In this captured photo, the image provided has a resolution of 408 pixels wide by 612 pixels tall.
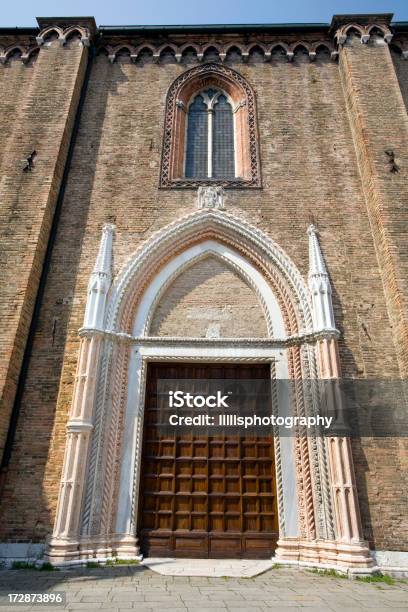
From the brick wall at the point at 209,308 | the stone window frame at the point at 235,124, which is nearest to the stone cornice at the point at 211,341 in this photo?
the brick wall at the point at 209,308

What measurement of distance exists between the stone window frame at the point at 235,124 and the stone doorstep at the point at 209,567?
7175 millimetres

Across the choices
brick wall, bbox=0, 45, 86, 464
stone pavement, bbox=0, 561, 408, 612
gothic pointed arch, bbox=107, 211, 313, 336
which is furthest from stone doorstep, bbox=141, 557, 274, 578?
gothic pointed arch, bbox=107, 211, 313, 336

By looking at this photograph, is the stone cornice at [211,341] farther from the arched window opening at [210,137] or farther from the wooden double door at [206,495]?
the arched window opening at [210,137]

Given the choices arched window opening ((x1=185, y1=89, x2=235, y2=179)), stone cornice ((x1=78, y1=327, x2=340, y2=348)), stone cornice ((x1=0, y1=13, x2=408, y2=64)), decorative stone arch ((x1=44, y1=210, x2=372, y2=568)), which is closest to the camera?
decorative stone arch ((x1=44, y1=210, x2=372, y2=568))

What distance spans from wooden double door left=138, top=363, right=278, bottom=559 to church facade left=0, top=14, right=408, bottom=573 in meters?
0.03

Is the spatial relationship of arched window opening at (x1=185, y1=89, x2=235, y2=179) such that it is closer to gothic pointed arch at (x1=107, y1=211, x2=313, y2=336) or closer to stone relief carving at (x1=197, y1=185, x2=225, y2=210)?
stone relief carving at (x1=197, y1=185, x2=225, y2=210)

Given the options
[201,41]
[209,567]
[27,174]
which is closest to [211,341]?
[209,567]

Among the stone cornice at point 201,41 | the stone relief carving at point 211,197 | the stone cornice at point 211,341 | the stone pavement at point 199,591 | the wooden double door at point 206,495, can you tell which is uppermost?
the stone cornice at point 201,41

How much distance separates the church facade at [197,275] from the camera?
6594 mm

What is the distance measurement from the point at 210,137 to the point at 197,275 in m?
4.14

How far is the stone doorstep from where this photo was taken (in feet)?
18.8

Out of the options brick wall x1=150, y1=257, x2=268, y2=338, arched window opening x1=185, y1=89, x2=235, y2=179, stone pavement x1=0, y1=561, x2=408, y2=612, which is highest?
Answer: arched window opening x1=185, y1=89, x2=235, y2=179

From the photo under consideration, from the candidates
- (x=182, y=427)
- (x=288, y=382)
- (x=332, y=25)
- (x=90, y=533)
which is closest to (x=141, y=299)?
(x=182, y=427)

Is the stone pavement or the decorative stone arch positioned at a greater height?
the decorative stone arch
